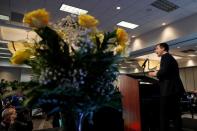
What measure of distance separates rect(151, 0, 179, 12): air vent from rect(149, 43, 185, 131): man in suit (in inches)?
140

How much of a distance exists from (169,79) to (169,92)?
0.57 ft

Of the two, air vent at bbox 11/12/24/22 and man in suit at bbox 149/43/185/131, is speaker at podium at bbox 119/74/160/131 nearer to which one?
man in suit at bbox 149/43/185/131

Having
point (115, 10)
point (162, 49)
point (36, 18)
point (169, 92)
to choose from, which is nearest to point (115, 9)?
point (115, 10)

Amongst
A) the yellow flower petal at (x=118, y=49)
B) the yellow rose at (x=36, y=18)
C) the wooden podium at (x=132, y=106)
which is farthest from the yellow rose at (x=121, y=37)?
the wooden podium at (x=132, y=106)

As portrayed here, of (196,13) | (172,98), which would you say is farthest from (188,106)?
(172,98)

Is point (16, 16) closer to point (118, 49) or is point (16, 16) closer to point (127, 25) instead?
point (127, 25)

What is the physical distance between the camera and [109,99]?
95 cm

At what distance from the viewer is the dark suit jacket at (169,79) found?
97.1 inches

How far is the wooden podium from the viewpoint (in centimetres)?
244

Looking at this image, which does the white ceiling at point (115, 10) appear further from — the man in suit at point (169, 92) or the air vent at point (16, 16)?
the man in suit at point (169, 92)

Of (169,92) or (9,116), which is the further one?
(9,116)

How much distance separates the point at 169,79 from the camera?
2541 mm

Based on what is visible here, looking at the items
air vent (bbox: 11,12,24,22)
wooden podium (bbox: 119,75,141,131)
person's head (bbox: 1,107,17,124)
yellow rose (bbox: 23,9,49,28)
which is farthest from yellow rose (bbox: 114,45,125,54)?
air vent (bbox: 11,12,24,22)

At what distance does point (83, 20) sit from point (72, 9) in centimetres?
520
